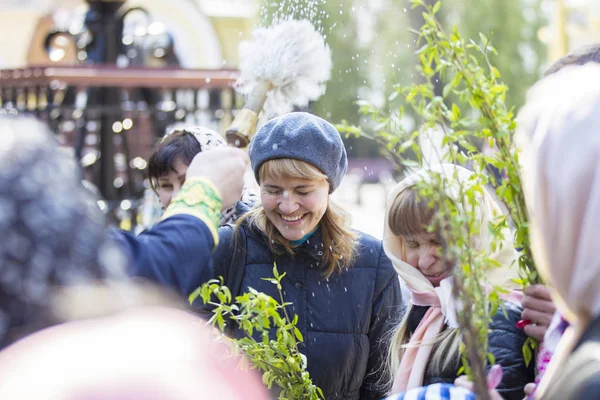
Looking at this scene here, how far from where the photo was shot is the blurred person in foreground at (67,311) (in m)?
1.28

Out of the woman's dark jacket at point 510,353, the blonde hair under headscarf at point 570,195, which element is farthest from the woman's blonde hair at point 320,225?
the blonde hair under headscarf at point 570,195

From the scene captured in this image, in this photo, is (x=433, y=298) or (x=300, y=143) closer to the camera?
(x=433, y=298)

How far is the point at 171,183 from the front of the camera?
317cm

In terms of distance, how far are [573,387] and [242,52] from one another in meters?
2.01

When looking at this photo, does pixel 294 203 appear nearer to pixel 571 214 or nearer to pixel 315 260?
pixel 315 260

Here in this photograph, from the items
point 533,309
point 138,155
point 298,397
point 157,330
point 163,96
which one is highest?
point 157,330

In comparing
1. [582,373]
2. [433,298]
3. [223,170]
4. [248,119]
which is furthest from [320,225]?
[582,373]

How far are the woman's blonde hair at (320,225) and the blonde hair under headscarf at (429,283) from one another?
0.33 m

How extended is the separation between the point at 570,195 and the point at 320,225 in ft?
5.50

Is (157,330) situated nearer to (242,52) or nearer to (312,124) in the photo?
(312,124)

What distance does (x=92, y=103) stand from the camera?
6.51 meters

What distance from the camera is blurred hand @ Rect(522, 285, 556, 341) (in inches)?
69.8

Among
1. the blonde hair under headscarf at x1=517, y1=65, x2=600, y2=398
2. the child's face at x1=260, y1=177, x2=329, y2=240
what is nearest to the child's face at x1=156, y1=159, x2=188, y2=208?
the child's face at x1=260, y1=177, x2=329, y2=240

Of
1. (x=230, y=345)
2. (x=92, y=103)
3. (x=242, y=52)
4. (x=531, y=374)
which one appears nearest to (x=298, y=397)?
(x=230, y=345)
